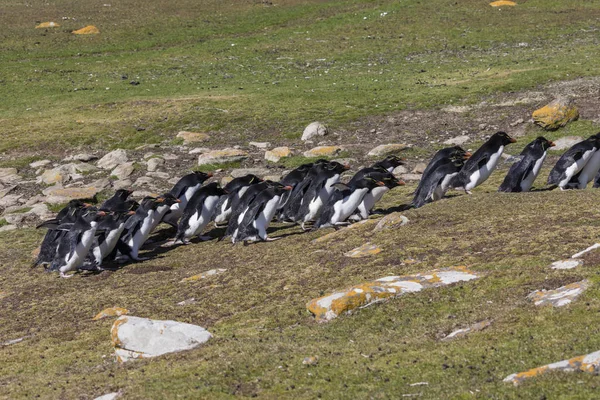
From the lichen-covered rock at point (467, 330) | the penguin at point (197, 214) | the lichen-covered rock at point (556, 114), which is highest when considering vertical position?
the lichen-covered rock at point (467, 330)

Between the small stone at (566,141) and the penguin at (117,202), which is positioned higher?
the penguin at (117,202)

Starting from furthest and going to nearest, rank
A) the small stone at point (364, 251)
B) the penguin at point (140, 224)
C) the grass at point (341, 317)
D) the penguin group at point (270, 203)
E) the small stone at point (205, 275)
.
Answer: the penguin at point (140, 224) → the penguin group at point (270, 203) → the small stone at point (205, 275) → the small stone at point (364, 251) → the grass at point (341, 317)

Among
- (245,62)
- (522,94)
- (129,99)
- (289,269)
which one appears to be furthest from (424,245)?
(245,62)

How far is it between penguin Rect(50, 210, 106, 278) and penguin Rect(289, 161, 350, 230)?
4.16 m

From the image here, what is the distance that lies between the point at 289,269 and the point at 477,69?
2334 centimetres

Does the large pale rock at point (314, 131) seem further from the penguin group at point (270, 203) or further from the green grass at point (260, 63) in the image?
the penguin group at point (270, 203)

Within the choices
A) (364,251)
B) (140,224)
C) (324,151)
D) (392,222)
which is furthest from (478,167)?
(324,151)

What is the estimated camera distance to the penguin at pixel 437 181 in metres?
18.0

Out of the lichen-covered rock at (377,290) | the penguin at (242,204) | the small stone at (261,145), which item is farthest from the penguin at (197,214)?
the small stone at (261,145)

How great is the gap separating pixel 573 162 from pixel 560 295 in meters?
7.69

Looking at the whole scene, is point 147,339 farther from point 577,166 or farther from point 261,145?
point 261,145

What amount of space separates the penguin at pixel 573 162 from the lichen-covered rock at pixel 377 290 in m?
6.40

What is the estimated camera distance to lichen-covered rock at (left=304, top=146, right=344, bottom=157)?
83.5 feet

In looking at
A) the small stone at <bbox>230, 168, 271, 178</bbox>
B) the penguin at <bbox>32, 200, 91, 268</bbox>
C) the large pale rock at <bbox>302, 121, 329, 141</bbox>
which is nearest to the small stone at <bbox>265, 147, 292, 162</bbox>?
the small stone at <bbox>230, 168, 271, 178</bbox>
